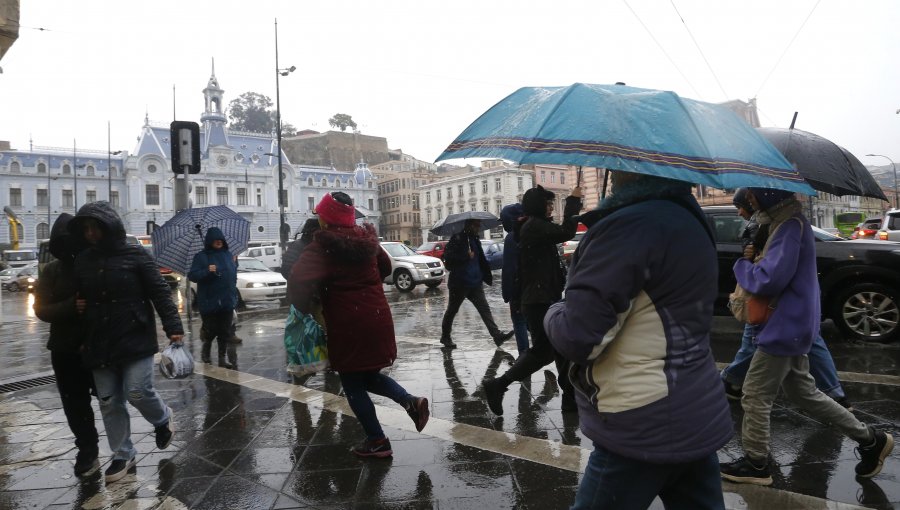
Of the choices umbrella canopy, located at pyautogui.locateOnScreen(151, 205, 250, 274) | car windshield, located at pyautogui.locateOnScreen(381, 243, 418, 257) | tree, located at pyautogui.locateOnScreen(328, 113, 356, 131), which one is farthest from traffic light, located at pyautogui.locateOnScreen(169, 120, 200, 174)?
tree, located at pyautogui.locateOnScreen(328, 113, 356, 131)

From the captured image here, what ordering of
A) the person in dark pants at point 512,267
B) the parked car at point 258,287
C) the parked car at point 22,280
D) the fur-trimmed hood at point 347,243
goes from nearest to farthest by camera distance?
1. the fur-trimmed hood at point 347,243
2. the person in dark pants at point 512,267
3. the parked car at point 258,287
4. the parked car at point 22,280

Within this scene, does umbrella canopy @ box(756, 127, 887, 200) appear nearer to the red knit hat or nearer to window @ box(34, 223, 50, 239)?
the red knit hat

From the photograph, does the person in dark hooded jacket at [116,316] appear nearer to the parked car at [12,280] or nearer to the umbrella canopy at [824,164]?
the umbrella canopy at [824,164]

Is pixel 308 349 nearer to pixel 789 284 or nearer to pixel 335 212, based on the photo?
pixel 335 212

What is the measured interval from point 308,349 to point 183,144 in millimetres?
5072

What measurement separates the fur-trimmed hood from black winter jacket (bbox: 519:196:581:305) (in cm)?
142

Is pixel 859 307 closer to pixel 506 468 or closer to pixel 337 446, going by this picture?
pixel 506 468

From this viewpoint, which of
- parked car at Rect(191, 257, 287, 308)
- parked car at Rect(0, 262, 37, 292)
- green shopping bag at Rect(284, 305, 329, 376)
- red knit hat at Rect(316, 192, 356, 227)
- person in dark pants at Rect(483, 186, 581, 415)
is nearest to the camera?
red knit hat at Rect(316, 192, 356, 227)

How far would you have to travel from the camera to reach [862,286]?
662 cm

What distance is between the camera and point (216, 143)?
6638cm

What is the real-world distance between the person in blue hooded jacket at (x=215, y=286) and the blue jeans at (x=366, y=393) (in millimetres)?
4001

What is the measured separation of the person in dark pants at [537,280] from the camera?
4391mm

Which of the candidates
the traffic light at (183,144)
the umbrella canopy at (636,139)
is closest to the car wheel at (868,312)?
the umbrella canopy at (636,139)

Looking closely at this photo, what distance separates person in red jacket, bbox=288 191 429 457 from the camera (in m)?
3.45
